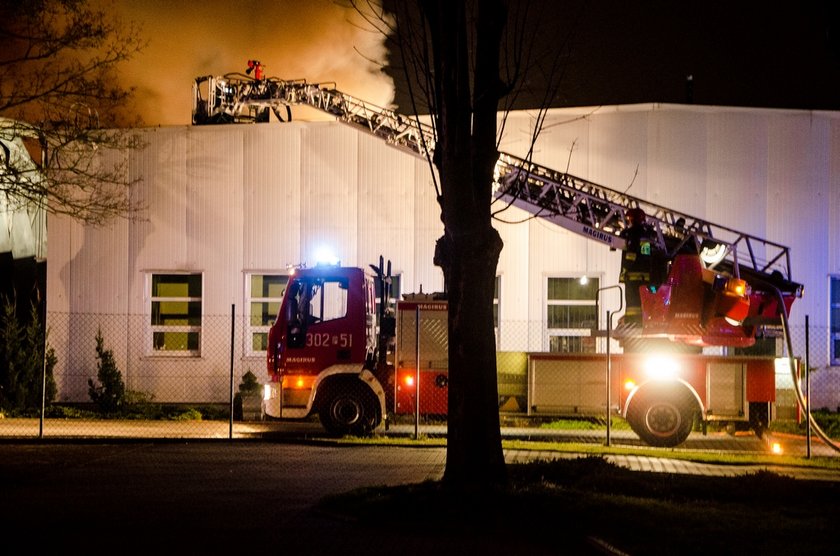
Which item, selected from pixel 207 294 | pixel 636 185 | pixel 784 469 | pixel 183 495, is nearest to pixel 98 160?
pixel 207 294

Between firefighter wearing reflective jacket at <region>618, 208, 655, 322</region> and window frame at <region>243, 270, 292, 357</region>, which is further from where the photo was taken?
window frame at <region>243, 270, 292, 357</region>

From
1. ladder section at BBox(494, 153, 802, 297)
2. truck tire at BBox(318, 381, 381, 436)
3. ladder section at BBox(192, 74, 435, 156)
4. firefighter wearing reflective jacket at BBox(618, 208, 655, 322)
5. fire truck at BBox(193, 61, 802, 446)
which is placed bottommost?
truck tire at BBox(318, 381, 381, 436)

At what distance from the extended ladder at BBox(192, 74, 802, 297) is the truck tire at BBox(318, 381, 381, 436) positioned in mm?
4390

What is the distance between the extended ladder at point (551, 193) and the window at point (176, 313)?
3800mm

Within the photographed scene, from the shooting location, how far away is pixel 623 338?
14.9 meters

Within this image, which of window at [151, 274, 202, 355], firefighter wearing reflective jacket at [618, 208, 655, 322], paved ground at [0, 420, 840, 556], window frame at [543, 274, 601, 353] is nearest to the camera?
paved ground at [0, 420, 840, 556]

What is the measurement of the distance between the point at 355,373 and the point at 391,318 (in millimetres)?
1636

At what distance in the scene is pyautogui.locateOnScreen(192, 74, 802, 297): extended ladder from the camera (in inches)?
677

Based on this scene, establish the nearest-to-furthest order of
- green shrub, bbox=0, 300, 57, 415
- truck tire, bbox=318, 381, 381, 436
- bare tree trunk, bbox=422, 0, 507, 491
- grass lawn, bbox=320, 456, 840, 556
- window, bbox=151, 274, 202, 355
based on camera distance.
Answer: grass lawn, bbox=320, 456, 840, 556 → bare tree trunk, bbox=422, 0, 507, 491 → truck tire, bbox=318, 381, 381, 436 → green shrub, bbox=0, 300, 57, 415 → window, bbox=151, 274, 202, 355

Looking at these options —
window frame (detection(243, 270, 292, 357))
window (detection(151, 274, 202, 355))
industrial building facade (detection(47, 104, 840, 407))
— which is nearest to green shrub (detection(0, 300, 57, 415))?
industrial building facade (detection(47, 104, 840, 407))

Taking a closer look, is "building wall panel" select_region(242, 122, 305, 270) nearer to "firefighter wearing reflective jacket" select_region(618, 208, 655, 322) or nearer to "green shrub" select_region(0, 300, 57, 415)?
"green shrub" select_region(0, 300, 57, 415)

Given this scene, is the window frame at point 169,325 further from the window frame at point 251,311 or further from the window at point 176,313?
the window frame at point 251,311

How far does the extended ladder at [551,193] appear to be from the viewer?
677 inches

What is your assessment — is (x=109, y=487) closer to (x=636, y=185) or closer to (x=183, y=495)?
(x=183, y=495)
